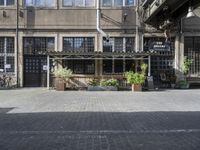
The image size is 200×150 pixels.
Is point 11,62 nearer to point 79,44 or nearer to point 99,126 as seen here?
point 79,44

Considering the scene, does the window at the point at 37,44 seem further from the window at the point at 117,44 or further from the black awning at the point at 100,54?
the window at the point at 117,44

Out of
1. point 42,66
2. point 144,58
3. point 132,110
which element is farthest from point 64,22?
point 132,110

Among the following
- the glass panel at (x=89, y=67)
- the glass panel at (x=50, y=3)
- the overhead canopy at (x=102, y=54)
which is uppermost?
the glass panel at (x=50, y=3)

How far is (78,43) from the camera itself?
32938 mm

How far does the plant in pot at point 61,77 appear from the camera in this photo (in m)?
29.1

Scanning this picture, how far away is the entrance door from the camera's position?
3303 centimetres

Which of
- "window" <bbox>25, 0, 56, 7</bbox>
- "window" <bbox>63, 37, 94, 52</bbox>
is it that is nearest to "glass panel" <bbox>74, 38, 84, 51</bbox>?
"window" <bbox>63, 37, 94, 52</bbox>

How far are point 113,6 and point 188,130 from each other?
886 inches

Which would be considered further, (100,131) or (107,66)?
(107,66)

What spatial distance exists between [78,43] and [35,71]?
369 cm

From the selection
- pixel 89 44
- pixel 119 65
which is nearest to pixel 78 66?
pixel 89 44

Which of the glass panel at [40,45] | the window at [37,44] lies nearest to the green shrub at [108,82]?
the window at [37,44]

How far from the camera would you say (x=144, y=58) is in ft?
103

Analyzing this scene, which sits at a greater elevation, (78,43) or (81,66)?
(78,43)
